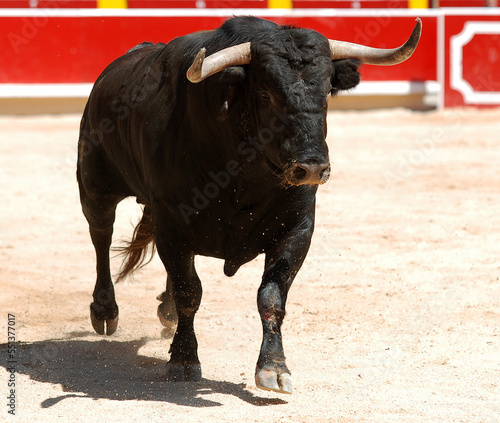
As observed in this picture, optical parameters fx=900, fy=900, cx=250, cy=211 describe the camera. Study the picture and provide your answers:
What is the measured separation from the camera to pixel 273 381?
11.1 ft

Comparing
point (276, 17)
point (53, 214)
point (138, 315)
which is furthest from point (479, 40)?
point (138, 315)

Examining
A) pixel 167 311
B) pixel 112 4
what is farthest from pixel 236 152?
pixel 112 4

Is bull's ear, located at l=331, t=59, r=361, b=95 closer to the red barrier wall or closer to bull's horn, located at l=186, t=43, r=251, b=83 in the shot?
bull's horn, located at l=186, t=43, r=251, b=83

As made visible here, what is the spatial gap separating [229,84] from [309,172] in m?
0.61

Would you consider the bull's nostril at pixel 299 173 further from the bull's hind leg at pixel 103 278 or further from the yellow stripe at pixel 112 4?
the yellow stripe at pixel 112 4

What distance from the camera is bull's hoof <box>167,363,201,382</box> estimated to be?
392 cm

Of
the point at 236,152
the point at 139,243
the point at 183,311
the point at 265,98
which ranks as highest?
the point at 265,98

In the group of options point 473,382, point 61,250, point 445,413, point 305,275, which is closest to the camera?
point 445,413

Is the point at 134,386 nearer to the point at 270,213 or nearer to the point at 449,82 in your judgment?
the point at 270,213

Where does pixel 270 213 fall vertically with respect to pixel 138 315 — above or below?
above

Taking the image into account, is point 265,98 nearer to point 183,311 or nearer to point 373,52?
point 373,52

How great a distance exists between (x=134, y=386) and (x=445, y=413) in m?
1.32

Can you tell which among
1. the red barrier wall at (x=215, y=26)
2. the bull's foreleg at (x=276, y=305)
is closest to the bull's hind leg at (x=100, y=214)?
the bull's foreleg at (x=276, y=305)

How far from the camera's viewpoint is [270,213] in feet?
12.5
